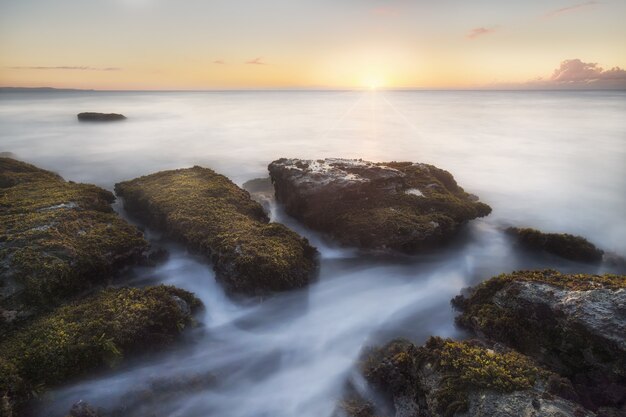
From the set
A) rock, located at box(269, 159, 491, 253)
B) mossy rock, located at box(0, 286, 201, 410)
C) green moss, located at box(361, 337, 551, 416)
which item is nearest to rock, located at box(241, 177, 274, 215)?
rock, located at box(269, 159, 491, 253)

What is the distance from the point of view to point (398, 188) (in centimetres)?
1138

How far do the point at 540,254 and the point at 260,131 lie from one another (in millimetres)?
28540

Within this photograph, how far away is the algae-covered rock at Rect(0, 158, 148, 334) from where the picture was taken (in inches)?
254

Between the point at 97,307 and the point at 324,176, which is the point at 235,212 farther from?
the point at 97,307

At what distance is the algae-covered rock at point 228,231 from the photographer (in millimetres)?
7906

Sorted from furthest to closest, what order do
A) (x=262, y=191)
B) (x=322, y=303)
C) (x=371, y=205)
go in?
1. (x=262, y=191)
2. (x=371, y=205)
3. (x=322, y=303)

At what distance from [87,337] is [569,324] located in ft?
23.3

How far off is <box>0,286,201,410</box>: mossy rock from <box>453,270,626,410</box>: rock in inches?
216

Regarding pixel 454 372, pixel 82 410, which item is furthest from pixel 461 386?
pixel 82 410

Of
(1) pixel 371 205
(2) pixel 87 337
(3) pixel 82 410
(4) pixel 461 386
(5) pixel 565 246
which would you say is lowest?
(3) pixel 82 410

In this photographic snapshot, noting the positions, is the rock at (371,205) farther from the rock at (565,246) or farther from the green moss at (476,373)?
the green moss at (476,373)

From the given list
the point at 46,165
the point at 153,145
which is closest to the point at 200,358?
the point at 46,165

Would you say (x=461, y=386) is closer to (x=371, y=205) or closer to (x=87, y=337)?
(x=87, y=337)

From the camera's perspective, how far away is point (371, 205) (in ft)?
34.6
